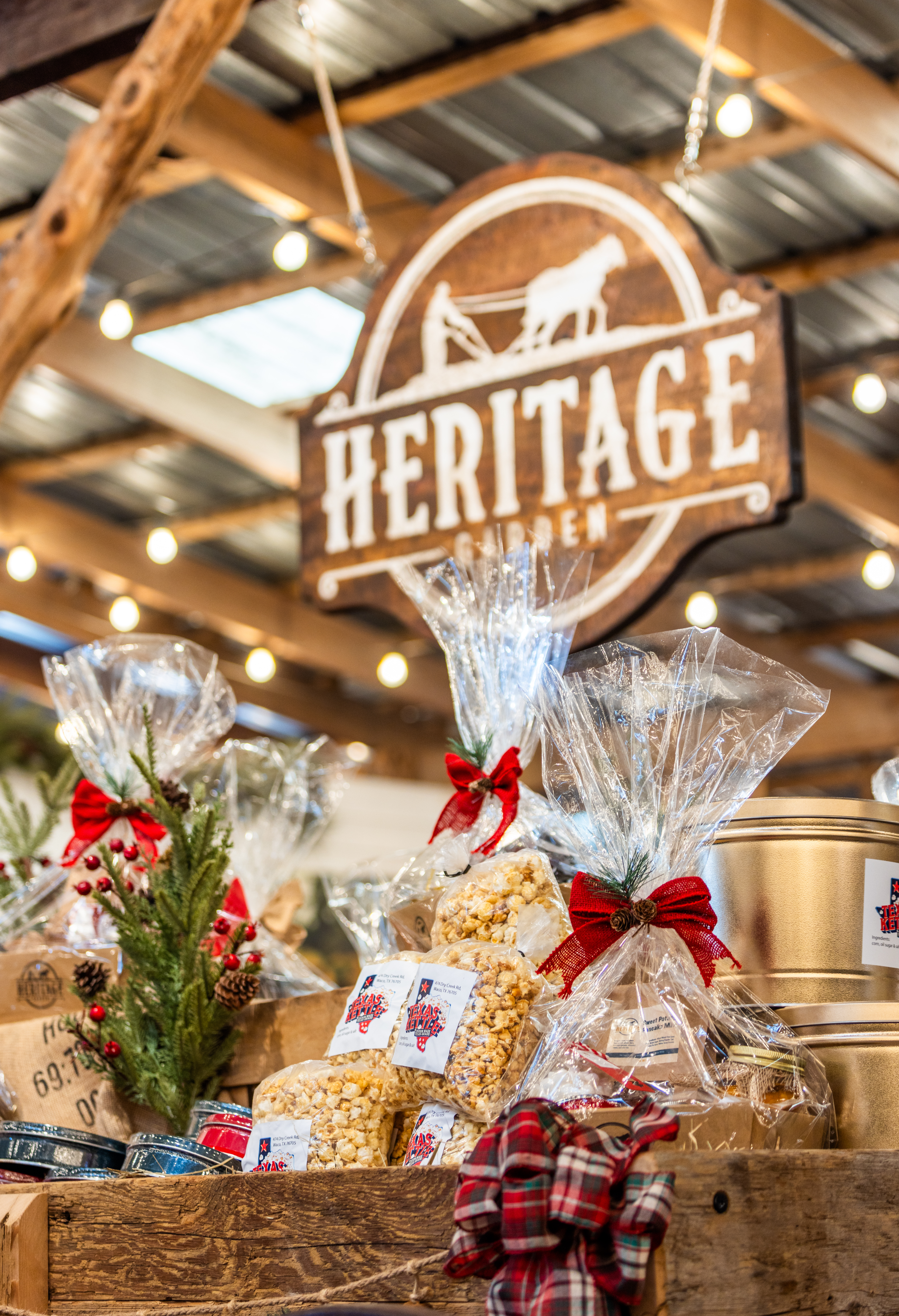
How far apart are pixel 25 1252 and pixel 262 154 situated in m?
3.48

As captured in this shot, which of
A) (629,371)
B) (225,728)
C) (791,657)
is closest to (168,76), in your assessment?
(629,371)

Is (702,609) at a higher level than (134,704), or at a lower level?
higher

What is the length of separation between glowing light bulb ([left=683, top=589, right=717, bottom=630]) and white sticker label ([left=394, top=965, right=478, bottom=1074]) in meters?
5.16

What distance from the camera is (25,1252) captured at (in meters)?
1.24

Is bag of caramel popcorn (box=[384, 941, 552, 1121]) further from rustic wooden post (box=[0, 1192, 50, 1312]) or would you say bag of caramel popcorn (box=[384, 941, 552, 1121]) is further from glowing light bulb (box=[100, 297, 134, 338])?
glowing light bulb (box=[100, 297, 134, 338])

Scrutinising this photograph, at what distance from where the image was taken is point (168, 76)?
287 centimetres

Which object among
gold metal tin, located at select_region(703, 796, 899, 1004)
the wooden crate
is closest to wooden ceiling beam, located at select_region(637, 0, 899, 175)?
gold metal tin, located at select_region(703, 796, 899, 1004)

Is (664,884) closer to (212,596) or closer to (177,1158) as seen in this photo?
(177,1158)

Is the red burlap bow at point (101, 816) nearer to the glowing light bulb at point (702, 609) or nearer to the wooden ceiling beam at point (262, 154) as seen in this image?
the wooden ceiling beam at point (262, 154)

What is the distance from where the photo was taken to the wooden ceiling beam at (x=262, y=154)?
13.3 feet

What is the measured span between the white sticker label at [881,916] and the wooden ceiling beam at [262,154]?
10.4 feet

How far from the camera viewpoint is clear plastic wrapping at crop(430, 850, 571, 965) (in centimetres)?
131

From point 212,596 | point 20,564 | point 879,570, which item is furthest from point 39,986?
point 212,596

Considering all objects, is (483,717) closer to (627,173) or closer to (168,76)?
(627,173)
